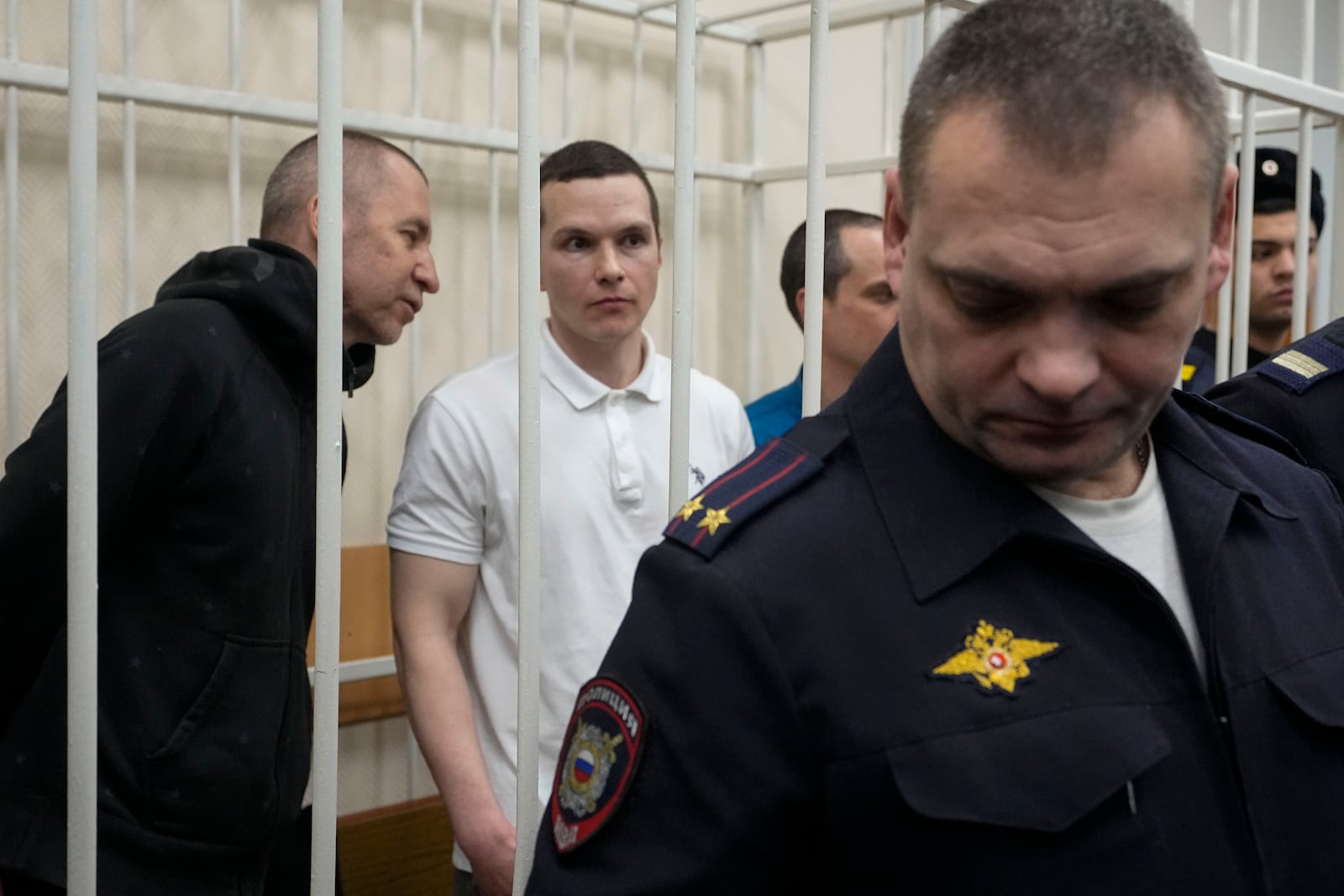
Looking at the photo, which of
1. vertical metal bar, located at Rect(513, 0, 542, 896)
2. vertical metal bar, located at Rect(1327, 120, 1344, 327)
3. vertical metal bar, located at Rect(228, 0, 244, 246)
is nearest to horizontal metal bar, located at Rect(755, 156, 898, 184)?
vertical metal bar, located at Rect(1327, 120, 1344, 327)

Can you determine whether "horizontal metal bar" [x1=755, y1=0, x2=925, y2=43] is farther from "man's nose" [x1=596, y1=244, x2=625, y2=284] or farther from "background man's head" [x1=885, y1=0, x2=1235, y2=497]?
"background man's head" [x1=885, y1=0, x2=1235, y2=497]

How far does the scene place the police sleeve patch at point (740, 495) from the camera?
0.78 m

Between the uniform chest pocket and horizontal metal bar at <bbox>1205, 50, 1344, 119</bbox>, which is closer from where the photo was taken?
the uniform chest pocket

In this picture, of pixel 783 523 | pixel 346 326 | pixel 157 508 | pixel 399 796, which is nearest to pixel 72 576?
pixel 783 523

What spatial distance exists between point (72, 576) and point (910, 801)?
1.92 feet

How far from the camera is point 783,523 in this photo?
0.78 meters

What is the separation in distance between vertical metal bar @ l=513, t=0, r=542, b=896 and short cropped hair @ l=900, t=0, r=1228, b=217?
30cm

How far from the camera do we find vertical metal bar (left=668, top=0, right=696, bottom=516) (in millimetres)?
1027

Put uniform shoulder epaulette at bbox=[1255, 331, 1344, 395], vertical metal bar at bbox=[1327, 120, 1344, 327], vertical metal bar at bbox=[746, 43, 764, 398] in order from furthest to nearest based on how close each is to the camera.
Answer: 1. vertical metal bar at bbox=[746, 43, 764, 398]
2. vertical metal bar at bbox=[1327, 120, 1344, 327]
3. uniform shoulder epaulette at bbox=[1255, 331, 1344, 395]

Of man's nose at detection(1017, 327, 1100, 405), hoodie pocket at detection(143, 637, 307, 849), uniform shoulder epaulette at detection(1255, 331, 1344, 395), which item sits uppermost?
uniform shoulder epaulette at detection(1255, 331, 1344, 395)

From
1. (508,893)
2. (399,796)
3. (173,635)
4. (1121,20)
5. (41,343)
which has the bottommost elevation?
(399,796)

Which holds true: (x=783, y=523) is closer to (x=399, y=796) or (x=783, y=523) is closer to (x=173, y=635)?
(x=173, y=635)

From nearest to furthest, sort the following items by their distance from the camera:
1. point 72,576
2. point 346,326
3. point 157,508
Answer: point 72,576
point 157,508
point 346,326

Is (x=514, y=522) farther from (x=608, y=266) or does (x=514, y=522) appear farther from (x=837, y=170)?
(x=837, y=170)
